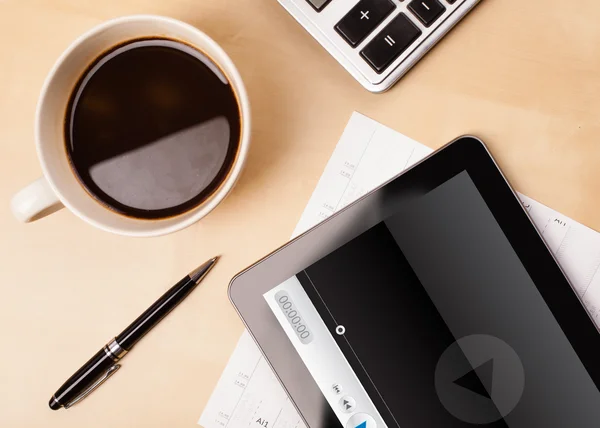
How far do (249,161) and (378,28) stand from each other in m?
0.14

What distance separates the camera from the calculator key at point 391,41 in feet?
1.38

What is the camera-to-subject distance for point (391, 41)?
16.6 inches

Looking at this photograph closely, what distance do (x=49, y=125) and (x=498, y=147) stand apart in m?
0.32

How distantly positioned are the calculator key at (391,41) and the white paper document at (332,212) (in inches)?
2.0

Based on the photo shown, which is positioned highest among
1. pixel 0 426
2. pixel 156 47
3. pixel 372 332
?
pixel 156 47

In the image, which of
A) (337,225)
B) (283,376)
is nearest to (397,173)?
(337,225)

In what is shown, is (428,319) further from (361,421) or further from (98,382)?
(98,382)

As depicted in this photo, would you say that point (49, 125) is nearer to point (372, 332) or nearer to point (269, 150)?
point (269, 150)

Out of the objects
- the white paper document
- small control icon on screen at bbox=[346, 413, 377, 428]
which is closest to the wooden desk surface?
the white paper document

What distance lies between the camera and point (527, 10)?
17.6 inches

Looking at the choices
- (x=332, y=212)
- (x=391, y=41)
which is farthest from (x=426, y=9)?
(x=332, y=212)

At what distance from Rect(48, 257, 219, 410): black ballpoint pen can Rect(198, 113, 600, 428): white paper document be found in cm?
6

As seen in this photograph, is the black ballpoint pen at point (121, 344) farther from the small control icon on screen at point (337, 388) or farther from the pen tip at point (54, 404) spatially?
the small control icon on screen at point (337, 388)

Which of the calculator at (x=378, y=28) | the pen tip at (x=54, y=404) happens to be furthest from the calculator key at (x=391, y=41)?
the pen tip at (x=54, y=404)
